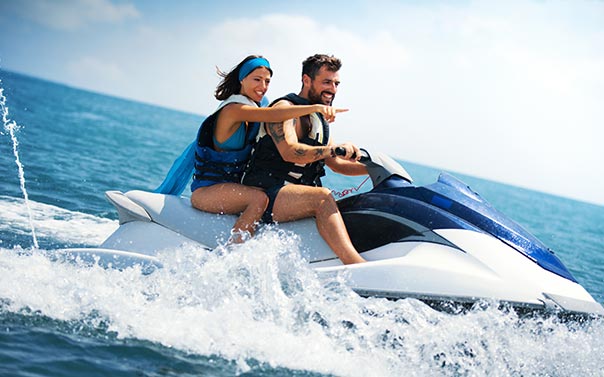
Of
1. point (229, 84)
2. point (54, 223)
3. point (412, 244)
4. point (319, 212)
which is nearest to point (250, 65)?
point (229, 84)

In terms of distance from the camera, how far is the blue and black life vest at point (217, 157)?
4098 mm

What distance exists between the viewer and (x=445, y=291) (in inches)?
140

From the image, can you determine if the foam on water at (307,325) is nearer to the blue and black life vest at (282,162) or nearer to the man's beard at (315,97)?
the blue and black life vest at (282,162)

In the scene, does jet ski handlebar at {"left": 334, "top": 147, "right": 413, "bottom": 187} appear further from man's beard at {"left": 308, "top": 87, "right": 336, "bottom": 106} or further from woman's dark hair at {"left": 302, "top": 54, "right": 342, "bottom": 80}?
woman's dark hair at {"left": 302, "top": 54, "right": 342, "bottom": 80}

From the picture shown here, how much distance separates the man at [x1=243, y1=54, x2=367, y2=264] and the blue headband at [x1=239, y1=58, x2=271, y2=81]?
0.90ft

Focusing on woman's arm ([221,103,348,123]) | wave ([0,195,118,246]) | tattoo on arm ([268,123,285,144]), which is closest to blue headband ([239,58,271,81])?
woman's arm ([221,103,348,123])

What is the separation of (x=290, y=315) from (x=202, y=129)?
4.34 feet

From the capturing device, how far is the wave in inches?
233

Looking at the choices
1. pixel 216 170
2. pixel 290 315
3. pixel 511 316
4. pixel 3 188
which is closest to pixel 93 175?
pixel 3 188

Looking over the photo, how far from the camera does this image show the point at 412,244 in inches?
151

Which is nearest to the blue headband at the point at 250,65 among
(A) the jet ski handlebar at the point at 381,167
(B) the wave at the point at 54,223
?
(A) the jet ski handlebar at the point at 381,167

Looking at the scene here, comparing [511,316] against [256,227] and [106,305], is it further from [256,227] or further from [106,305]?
[106,305]

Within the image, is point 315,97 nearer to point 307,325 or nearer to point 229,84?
point 229,84

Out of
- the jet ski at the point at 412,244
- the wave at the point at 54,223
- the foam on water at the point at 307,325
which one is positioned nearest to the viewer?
the foam on water at the point at 307,325
